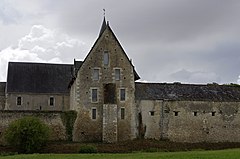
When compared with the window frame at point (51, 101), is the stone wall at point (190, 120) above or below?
below

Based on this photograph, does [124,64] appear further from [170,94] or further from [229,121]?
[229,121]

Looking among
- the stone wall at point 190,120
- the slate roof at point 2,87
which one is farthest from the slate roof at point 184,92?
the slate roof at point 2,87


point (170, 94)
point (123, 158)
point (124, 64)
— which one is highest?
point (124, 64)

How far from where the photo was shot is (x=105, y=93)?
1859 inches

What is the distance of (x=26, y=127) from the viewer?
39750mm

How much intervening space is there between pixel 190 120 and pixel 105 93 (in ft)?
33.2

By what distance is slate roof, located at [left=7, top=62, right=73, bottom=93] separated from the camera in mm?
59688

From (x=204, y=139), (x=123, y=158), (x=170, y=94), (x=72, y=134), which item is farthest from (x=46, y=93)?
(x=123, y=158)

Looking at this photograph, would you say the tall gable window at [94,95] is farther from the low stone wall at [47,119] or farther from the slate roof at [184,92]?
the slate roof at [184,92]

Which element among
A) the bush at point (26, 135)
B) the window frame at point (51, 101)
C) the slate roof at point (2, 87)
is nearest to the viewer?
the bush at point (26, 135)

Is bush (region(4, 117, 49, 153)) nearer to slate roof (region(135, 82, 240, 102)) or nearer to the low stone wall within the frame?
the low stone wall

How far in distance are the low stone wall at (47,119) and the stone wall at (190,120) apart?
8.94 metres

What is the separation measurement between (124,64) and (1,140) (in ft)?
50.6

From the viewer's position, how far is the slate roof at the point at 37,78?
196 feet
